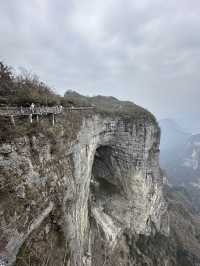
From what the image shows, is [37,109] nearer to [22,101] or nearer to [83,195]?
[22,101]

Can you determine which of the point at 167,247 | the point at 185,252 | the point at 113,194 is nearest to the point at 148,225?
the point at 167,247

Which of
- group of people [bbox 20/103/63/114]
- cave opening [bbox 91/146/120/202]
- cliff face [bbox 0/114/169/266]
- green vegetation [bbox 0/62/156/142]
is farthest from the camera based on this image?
cave opening [bbox 91/146/120/202]

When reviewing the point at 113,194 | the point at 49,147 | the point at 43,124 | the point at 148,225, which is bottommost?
the point at 148,225

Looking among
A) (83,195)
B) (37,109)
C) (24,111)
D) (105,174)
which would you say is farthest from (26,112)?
(105,174)

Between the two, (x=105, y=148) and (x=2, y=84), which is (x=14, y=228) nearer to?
(x=2, y=84)

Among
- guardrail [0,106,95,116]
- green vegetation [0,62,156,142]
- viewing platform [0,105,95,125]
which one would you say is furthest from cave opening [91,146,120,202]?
guardrail [0,106,95,116]

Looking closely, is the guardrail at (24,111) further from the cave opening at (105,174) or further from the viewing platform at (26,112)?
the cave opening at (105,174)

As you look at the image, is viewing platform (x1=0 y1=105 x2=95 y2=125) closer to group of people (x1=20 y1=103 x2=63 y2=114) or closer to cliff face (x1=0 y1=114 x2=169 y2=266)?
group of people (x1=20 y1=103 x2=63 y2=114)

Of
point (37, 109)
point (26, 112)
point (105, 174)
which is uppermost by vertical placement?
point (37, 109)
